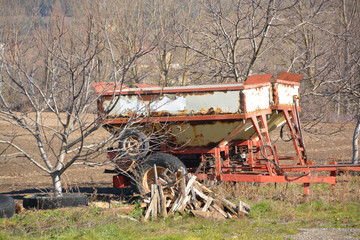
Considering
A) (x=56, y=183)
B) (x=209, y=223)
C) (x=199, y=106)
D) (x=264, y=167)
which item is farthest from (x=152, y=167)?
(x=264, y=167)

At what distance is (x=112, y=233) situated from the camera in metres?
7.24

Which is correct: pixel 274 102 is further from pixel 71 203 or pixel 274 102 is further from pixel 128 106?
pixel 71 203

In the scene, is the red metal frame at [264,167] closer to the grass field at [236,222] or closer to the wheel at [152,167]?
the grass field at [236,222]

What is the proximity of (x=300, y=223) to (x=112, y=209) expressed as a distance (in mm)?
3319

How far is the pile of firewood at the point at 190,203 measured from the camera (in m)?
8.53

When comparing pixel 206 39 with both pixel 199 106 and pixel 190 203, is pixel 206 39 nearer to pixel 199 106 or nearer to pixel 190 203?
pixel 199 106

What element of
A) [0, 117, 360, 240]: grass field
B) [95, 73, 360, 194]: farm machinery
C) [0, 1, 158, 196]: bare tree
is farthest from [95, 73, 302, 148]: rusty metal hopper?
[0, 1, 158, 196]: bare tree

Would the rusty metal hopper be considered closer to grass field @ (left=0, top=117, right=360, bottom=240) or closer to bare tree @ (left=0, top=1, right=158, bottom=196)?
grass field @ (left=0, top=117, right=360, bottom=240)

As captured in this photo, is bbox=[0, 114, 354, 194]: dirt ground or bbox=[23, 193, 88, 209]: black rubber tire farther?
bbox=[0, 114, 354, 194]: dirt ground

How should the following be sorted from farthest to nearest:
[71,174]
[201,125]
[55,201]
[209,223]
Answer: [71,174] → [201,125] → [55,201] → [209,223]

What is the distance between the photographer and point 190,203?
878 centimetres

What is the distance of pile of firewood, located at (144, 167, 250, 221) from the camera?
8.53 metres

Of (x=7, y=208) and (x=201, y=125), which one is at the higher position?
(x=201, y=125)

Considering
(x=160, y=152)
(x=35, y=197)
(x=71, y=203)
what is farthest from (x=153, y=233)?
(x=160, y=152)
